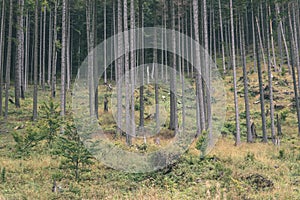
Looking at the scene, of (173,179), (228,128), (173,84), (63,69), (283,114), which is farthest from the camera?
(283,114)

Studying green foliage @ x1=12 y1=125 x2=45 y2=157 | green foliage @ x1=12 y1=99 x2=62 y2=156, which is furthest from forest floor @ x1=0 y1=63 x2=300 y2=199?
green foliage @ x1=12 y1=99 x2=62 y2=156

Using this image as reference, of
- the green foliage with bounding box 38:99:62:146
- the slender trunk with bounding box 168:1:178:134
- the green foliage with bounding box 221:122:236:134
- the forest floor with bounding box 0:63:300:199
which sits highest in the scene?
the slender trunk with bounding box 168:1:178:134

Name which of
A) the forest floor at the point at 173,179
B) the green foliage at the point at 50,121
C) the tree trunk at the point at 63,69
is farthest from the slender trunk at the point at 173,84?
the green foliage at the point at 50,121

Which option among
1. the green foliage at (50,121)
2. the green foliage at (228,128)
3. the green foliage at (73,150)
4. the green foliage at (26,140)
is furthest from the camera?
the green foliage at (228,128)

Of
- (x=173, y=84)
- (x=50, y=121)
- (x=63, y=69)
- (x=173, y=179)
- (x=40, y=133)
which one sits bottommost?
(x=173, y=179)

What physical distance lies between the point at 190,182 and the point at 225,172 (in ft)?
4.82

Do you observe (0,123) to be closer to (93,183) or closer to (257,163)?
(93,183)

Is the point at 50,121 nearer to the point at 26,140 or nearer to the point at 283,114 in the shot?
the point at 26,140

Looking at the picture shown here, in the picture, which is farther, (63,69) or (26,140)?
(63,69)

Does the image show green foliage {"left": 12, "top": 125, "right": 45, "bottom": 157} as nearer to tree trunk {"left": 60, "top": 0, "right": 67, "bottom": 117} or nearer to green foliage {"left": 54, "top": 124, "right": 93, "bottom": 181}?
tree trunk {"left": 60, "top": 0, "right": 67, "bottom": 117}

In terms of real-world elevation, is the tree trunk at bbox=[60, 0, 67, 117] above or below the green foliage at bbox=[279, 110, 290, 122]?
above

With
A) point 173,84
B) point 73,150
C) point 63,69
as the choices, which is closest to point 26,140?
point 73,150

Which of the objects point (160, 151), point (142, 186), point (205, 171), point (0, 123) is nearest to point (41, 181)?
point (142, 186)

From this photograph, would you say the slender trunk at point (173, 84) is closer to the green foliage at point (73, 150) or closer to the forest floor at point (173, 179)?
the forest floor at point (173, 179)
